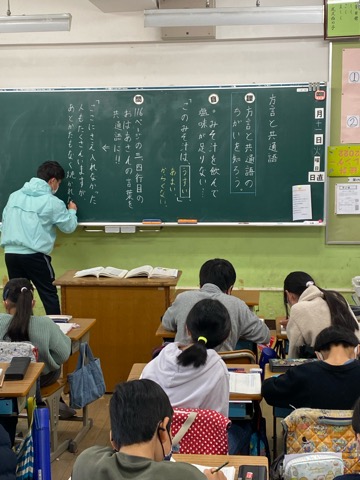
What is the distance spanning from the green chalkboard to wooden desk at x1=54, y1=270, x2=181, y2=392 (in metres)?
1.14

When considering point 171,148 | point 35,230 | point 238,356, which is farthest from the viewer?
point 171,148

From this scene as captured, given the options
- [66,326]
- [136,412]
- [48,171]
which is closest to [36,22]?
[48,171]

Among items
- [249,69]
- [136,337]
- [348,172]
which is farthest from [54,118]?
[348,172]

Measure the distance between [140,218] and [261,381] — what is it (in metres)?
2.96

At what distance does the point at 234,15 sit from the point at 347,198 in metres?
1.80

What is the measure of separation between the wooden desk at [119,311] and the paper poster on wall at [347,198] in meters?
1.69

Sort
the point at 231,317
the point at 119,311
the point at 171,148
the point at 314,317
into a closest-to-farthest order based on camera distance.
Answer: the point at 314,317 < the point at 231,317 < the point at 119,311 < the point at 171,148

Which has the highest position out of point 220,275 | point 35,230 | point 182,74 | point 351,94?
point 182,74

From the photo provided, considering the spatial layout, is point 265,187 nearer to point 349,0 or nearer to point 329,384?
point 349,0

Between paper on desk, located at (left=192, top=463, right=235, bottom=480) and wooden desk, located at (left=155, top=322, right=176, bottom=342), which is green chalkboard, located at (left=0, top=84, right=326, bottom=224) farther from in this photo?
paper on desk, located at (left=192, top=463, right=235, bottom=480)

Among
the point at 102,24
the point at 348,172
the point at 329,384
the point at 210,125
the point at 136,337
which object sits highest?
the point at 102,24

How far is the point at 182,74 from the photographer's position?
5.97m

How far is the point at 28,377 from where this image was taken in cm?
324

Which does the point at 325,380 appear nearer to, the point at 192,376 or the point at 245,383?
the point at 245,383
